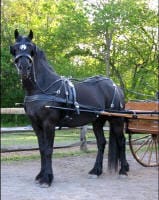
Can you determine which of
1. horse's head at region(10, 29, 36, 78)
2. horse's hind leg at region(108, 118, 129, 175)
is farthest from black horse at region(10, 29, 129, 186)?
horse's hind leg at region(108, 118, 129, 175)

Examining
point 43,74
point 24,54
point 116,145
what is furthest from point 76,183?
point 24,54

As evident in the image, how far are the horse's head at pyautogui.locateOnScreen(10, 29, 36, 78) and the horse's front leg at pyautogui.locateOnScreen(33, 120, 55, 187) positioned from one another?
857 millimetres

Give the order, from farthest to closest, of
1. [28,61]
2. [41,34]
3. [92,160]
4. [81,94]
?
1. [41,34]
2. [92,160]
3. [81,94]
4. [28,61]

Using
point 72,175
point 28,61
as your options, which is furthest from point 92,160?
point 28,61

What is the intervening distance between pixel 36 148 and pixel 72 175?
122 inches

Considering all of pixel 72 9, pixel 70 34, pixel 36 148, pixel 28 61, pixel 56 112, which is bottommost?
pixel 36 148

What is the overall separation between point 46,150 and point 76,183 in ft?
2.19

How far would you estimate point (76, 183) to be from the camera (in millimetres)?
6121

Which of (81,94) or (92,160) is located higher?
(81,94)

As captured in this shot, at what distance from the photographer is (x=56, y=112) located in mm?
6016

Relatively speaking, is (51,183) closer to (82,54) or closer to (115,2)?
(115,2)

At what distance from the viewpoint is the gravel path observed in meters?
5.31

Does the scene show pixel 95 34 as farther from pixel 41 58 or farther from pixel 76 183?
pixel 76 183

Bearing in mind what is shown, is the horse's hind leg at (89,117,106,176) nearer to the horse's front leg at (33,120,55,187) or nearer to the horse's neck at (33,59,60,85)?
the horse's front leg at (33,120,55,187)
